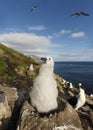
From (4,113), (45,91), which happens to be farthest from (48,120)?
(4,113)

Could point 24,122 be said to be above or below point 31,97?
below

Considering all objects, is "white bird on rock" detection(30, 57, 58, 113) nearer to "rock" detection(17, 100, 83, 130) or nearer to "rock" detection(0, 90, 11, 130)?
"rock" detection(17, 100, 83, 130)

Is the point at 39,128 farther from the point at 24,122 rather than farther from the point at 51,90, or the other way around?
the point at 51,90

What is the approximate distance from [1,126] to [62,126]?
393cm

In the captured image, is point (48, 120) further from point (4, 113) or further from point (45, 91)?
point (4, 113)

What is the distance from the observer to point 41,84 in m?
16.1

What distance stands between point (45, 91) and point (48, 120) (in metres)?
1.97

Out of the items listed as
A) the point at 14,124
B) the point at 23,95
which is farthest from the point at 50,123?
the point at 23,95

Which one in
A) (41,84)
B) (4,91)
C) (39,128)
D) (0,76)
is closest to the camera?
(39,128)

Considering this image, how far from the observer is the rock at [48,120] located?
48.0 ft

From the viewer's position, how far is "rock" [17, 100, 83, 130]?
1462 centimetres

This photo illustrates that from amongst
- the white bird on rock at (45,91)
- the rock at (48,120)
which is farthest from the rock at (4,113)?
the white bird on rock at (45,91)

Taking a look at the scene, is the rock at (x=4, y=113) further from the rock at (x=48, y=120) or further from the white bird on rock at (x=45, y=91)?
the white bird on rock at (x=45, y=91)

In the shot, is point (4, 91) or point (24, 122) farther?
point (4, 91)
